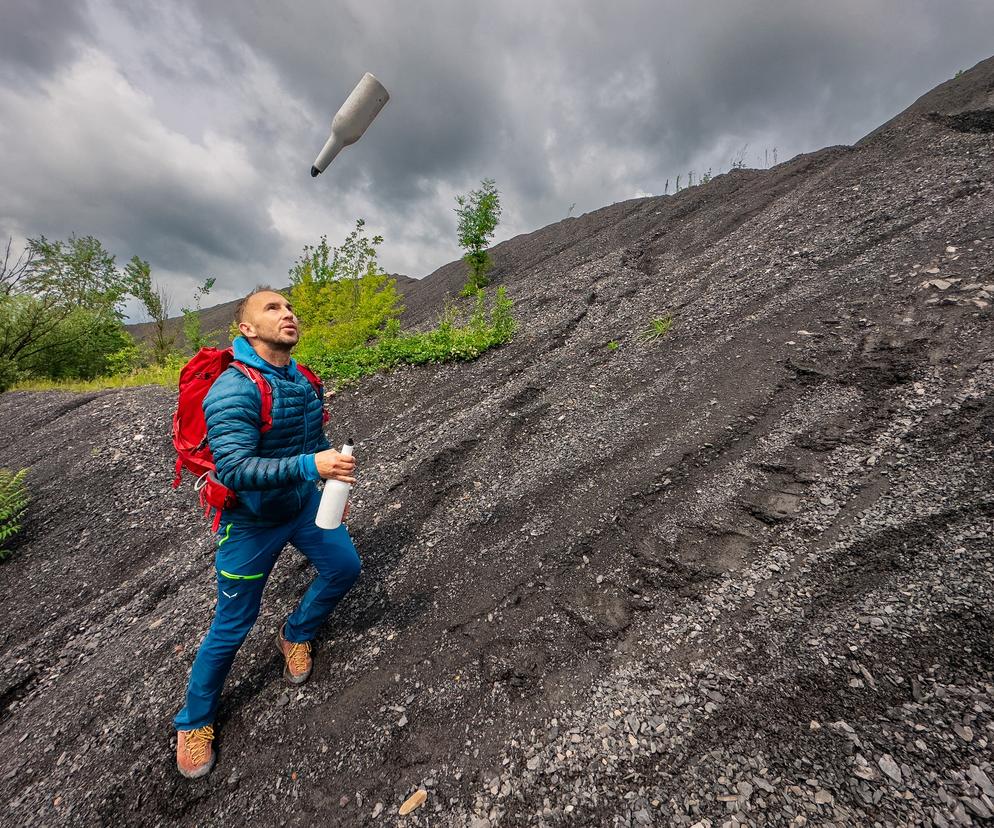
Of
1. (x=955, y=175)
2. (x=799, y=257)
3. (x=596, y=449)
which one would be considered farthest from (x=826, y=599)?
(x=955, y=175)

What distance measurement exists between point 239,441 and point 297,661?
6.05ft

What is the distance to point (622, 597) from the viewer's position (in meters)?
3.24

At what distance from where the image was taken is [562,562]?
3.64m

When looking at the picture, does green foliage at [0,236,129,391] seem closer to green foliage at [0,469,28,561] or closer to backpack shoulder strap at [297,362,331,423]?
green foliage at [0,469,28,561]

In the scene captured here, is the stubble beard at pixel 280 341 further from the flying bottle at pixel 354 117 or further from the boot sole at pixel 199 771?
the boot sole at pixel 199 771

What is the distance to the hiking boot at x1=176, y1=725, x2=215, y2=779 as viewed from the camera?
263cm

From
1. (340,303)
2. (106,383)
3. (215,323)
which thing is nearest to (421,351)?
(340,303)

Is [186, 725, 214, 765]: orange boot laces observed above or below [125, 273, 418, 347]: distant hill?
below

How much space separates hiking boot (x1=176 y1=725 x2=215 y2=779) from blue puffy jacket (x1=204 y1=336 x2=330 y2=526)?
4.63ft

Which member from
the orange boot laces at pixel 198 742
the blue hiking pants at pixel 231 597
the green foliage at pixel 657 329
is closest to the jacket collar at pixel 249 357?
the blue hiking pants at pixel 231 597

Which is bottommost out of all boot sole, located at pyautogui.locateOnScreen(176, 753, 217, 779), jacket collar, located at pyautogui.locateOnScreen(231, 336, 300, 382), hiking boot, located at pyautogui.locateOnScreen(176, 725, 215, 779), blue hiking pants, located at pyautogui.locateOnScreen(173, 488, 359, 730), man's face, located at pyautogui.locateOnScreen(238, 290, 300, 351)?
boot sole, located at pyautogui.locateOnScreen(176, 753, 217, 779)

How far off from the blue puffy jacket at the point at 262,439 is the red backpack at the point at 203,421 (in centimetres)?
4

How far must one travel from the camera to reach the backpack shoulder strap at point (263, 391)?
2.53 meters

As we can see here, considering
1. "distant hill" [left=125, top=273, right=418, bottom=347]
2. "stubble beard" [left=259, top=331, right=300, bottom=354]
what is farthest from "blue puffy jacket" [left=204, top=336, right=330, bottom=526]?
"distant hill" [left=125, top=273, right=418, bottom=347]
